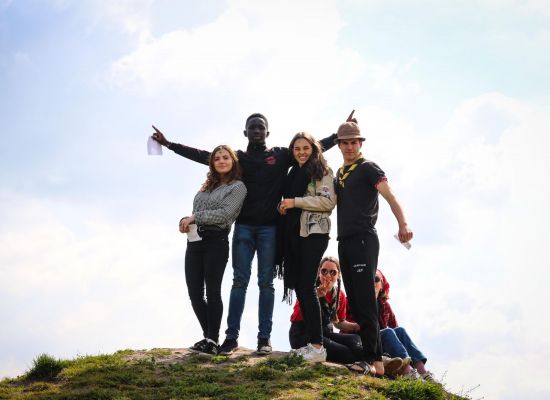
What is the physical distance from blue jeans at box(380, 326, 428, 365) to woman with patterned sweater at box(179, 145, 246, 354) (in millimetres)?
2605

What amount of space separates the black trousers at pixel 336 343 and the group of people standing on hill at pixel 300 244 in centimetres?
2

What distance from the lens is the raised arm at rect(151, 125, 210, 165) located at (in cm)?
1082

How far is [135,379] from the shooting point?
901 cm

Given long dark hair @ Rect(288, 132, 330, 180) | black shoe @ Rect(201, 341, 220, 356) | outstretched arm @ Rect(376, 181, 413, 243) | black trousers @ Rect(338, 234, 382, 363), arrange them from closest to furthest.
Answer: outstretched arm @ Rect(376, 181, 413, 243), black trousers @ Rect(338, 234, 382, 363), long dark hair @ Rect(288, 132, 330, 180), black shoe @ Rect(201, 341, 220, 356)

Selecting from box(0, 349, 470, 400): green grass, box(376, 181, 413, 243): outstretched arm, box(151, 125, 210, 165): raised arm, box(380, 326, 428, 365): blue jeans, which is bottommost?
box(0, 349, 470, 400): green grass

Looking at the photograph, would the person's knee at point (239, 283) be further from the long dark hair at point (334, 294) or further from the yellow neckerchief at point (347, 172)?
the yellow neckerchief at point (347, 172)

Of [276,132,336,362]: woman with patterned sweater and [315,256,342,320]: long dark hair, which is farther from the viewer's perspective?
[315,256,342,320]: long dark hair

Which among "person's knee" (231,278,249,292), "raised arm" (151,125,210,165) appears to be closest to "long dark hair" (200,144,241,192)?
"raised arm" (151,125,210,165)

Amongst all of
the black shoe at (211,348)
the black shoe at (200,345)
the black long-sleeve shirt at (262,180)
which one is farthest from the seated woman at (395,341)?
the black shoe at (200,345)

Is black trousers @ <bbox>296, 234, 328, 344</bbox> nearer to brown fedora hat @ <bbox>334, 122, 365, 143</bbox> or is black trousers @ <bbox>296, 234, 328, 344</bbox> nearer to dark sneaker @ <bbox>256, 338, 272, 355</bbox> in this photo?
dark sneaker @ <bbox>256, 338, 272, 355</bbox>

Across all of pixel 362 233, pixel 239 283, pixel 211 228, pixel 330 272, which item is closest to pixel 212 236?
pixel 211 228

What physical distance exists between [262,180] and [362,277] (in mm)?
2444

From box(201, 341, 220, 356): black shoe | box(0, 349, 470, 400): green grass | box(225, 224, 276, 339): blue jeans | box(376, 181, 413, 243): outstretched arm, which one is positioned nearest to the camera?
box(0, 349, 470, 400): green grass

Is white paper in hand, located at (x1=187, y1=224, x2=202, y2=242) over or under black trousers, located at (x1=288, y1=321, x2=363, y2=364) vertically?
over
